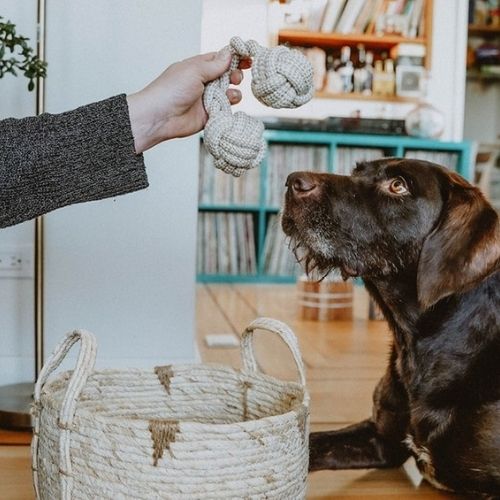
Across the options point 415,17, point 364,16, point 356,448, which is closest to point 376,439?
point 356,448

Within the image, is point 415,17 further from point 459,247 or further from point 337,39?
point 459,247

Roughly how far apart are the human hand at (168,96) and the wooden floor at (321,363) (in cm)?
66

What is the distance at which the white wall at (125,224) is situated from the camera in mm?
1901

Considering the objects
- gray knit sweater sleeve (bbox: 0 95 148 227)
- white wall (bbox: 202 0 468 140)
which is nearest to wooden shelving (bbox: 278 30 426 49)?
white wall (bbox: 202 0 468 140)

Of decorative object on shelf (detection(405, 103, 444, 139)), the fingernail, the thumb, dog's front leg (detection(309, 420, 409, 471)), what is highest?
decorative object on shelf (detection(405, 103, 444, 139))

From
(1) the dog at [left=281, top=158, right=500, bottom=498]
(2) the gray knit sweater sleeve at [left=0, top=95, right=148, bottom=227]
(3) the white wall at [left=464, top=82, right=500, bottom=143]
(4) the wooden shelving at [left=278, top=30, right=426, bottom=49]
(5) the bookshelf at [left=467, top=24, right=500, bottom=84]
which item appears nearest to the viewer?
(2) the gray knit sweater sleeve at [left=0, top=95, right=148, bottom=227]

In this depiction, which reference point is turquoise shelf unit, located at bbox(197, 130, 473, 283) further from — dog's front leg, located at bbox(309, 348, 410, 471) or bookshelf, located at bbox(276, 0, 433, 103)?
dog's front leg, located at bbox(309, 348, 410, 471)

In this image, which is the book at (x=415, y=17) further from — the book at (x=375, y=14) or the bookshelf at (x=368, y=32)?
the book at (x=375, y=14)

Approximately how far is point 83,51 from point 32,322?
0.69m

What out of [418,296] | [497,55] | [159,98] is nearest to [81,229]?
[159,98]

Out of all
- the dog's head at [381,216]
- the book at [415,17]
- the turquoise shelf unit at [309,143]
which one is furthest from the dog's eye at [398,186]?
the book at [415,17]

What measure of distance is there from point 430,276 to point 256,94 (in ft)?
1.31

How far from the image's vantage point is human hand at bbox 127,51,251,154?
120 cm

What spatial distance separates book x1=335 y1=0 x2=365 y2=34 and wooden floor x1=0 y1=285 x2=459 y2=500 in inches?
60.2
